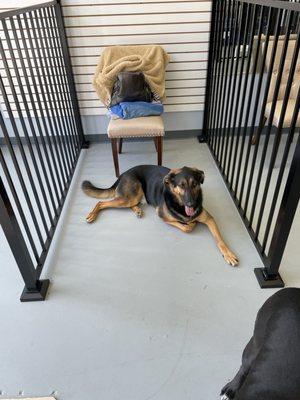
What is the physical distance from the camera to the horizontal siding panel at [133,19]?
2.93m

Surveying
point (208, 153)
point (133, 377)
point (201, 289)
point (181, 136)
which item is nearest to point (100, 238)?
point (201, 289)

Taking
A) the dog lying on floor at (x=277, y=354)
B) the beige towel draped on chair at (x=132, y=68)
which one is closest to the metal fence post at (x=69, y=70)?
the beige towel draped on chair at (x=132, y=68)

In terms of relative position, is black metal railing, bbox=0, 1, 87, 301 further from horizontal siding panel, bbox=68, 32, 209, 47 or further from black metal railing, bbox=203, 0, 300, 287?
black metal railing, bbox=203, 0, 300, 287

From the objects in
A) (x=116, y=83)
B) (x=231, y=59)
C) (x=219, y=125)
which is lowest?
(x=219, y=125)

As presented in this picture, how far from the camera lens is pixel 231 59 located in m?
2.52

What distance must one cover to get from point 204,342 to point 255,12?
199 cm

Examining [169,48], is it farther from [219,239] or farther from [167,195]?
[219,239]

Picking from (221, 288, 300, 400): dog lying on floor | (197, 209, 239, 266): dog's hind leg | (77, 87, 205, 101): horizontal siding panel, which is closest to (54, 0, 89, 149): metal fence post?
(77, 87, 205, 101): horizontal siding panel

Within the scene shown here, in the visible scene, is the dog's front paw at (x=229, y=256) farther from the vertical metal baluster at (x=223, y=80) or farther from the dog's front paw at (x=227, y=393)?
the vertical metal baluster at (x=223, y=80)

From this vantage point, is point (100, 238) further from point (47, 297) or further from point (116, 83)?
point (116, 83)

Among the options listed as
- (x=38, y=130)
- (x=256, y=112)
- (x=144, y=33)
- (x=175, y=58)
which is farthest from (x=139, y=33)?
(x=256, y=112)

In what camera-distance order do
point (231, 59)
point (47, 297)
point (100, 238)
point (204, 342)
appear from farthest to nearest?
point (231, 59), point (100, 238), point (47, 297), point (204, 342)

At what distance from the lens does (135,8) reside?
290 centimetres

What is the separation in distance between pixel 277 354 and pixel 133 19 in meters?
3.11
